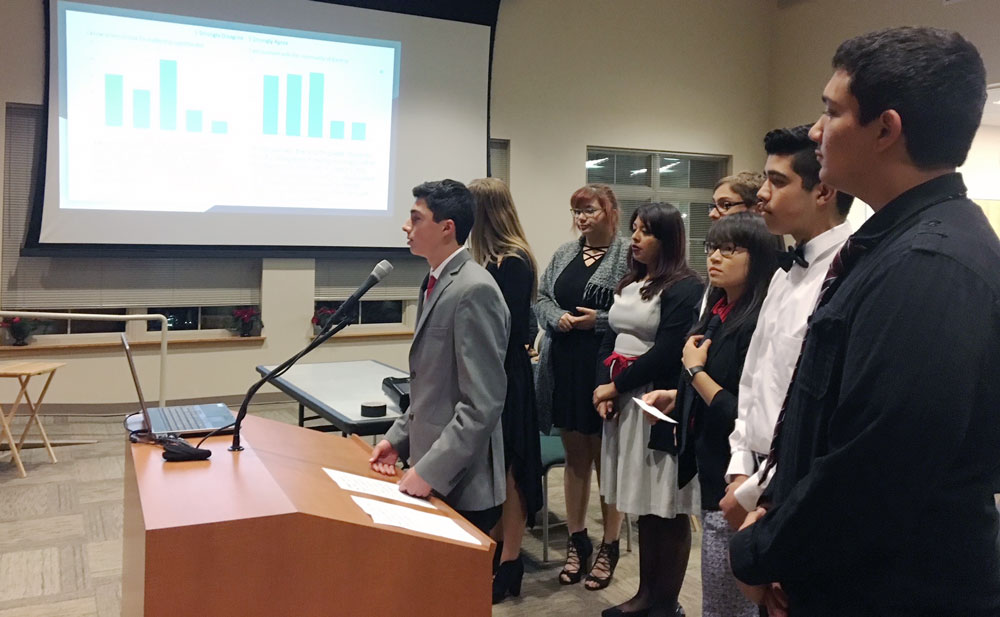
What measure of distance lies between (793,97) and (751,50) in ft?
2.21

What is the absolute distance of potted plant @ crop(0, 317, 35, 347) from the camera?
16.2 ft

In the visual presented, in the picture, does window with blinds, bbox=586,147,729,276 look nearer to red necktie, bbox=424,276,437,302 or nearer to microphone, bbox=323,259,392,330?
red necktie, bbox=424,276,437,302

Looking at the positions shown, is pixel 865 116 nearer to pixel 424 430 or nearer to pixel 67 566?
pixel 424 430

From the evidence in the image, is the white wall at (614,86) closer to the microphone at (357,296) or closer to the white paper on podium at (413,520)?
the microphone at (357,296)

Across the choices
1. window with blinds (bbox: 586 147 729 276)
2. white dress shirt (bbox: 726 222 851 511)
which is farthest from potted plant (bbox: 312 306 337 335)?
white dress shirt (bbox: 726 222 851 511)

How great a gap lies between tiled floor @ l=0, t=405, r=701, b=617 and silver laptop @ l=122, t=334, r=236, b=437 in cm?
118

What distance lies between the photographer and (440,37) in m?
6.00

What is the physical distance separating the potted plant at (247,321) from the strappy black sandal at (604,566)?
3.69 metres

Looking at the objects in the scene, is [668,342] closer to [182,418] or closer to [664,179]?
[182,418]

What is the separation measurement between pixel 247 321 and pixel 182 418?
4.02 m

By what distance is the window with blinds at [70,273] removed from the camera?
492 centimetres

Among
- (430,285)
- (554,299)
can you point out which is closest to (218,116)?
(554,299)

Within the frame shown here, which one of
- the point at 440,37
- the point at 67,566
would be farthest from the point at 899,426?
the point at 440,37

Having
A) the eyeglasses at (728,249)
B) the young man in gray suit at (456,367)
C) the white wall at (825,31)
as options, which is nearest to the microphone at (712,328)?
the eyeglasses at (728,249)
